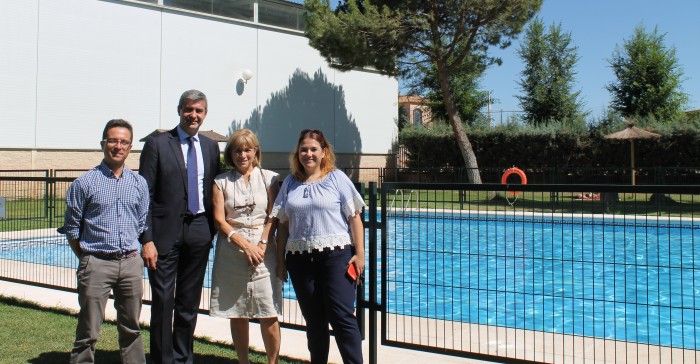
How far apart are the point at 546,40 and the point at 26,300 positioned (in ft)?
108

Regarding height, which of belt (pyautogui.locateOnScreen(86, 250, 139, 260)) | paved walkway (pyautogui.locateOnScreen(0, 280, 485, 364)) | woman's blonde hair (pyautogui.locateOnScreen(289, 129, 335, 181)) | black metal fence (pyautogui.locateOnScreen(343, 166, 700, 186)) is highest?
black metal fence (pyautogui.locateOnScreen(343, 166, 700, 186))

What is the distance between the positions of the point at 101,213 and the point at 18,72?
62.7 feet

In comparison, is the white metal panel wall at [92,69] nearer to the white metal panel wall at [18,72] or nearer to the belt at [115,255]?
the white metal panel wall at [18,72]

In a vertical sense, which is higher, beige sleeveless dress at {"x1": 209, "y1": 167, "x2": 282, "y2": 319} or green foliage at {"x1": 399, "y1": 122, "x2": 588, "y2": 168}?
green foliage at {"x1": 399, "y1": 122, "x2": 588, "y2": 168}

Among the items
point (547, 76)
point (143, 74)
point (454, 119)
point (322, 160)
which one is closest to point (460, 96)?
point (547, 76)

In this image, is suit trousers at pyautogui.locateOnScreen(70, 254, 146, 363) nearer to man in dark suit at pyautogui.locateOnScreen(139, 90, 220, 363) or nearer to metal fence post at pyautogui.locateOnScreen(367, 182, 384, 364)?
man in dark suit at pyautogui.locateOnScreen(139, 90, 220, 363)

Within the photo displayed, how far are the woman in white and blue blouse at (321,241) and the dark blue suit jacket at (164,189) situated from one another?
0.60 m

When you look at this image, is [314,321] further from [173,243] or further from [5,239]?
[5,239]

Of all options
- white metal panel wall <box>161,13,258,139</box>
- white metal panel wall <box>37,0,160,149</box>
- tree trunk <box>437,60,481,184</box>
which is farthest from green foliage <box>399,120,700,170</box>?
white metal panel wall <box>37,0,160,149</box>

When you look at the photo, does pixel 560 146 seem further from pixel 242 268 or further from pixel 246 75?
pixel 242 268

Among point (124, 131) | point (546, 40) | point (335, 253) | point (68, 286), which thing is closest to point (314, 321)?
point (335, 253)

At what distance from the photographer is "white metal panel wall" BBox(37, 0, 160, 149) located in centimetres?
2084

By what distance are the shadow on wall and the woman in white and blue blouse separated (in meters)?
22.3

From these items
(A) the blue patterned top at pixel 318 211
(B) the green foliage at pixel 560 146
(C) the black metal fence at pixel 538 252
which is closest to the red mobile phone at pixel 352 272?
(A) the blue patterned top at pixel 318 211
